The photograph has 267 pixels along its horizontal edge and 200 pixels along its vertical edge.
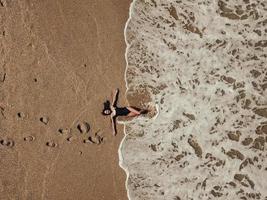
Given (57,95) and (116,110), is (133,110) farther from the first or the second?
(57,95)

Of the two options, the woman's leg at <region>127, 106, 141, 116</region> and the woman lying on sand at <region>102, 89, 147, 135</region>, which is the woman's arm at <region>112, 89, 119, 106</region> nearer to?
the woman lying on sand at <region>102, 89, 147, 135</region>

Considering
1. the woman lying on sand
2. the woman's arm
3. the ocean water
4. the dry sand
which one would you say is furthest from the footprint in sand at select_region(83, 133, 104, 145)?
the woman's arm

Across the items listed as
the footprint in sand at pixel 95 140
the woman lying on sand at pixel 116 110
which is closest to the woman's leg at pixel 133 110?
the woman lying on sand at pixel 116 110

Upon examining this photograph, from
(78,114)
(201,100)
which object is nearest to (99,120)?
(78,114)

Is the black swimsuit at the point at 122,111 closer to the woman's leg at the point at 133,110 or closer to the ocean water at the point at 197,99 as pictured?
the woman's leg at the point at 133,110

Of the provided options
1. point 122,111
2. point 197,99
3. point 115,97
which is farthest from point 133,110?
point 197,99

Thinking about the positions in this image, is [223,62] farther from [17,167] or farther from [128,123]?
[17,167]
